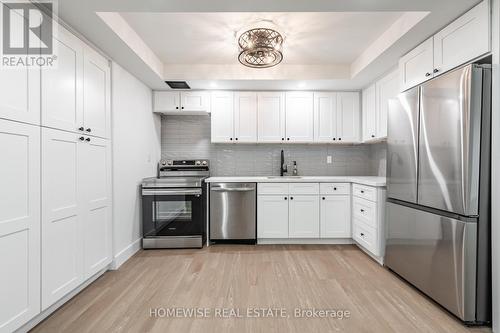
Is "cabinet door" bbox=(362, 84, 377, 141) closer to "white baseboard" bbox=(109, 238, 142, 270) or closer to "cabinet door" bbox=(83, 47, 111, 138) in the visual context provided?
"cabinet door" bbox=(83, 47, 111, 138)

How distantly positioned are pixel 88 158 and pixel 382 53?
3.06 m

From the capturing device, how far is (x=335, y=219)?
3.46 meters

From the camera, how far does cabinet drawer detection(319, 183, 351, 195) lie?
3469 mm

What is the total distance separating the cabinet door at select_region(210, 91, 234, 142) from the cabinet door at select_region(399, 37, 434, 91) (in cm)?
223

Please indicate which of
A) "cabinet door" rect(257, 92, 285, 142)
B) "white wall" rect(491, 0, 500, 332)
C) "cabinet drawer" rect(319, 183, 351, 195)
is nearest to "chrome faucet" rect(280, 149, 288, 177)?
"cabinet door" rect(257, 92, 285, 142)

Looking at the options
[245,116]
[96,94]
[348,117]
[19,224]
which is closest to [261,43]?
[245,116]

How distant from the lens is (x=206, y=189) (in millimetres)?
3514

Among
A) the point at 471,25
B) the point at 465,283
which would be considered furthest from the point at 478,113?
the point at 465,283

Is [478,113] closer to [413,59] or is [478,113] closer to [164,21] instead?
[413,59]

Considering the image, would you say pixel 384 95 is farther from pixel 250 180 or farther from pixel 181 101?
pixel 181 101

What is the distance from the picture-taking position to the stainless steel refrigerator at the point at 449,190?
1.69m

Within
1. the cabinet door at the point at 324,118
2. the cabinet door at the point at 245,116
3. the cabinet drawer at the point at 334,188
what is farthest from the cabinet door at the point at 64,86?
the cabinet door at the point at 324,118

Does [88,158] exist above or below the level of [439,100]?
below

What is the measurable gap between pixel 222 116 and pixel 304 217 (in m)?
1.92
